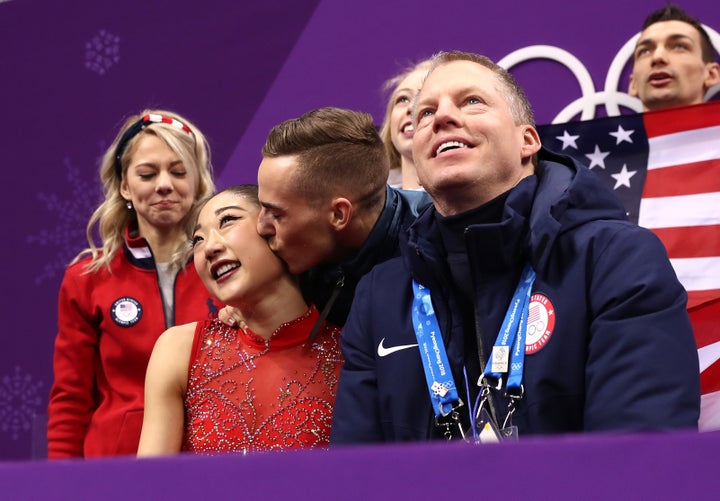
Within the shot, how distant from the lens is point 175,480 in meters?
0.93

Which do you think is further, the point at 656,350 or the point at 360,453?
the point at 656,350

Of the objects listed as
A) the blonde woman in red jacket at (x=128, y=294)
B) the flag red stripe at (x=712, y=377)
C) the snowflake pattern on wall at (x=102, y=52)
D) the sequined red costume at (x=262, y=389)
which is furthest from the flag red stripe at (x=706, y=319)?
the snowflake pattern on wall at (x=102, y=52)

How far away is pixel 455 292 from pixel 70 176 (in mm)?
3549

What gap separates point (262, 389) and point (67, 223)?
3.06 metres

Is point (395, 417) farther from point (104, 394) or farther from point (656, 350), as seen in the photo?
point (104, 394)

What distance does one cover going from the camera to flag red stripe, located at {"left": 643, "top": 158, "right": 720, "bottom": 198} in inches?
133

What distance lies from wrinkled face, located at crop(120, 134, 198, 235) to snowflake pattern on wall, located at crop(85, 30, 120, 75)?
178 cm

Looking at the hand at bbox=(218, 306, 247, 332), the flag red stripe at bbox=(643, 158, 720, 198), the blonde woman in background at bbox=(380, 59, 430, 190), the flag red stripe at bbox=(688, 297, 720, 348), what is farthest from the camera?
the blonde woman in background at bbox=(380, 59, 430, 190)

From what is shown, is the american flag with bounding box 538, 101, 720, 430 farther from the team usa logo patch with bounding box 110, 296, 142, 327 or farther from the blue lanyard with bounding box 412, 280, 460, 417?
the team usa logo patch with bounding box 110, 296, 142, 327

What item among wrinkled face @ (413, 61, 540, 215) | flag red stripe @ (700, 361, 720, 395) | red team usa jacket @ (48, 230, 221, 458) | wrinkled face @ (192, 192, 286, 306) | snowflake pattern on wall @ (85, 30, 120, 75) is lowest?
red team usa jacket @ (48, 230, 221, 458)

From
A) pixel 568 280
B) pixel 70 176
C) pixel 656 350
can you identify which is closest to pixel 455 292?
pixel 568 280

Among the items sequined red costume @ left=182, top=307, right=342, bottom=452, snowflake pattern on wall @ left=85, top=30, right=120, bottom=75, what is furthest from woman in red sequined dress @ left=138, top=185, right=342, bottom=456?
snowflake pattern on wall @ left=85, top=30, right=120, bottom=75

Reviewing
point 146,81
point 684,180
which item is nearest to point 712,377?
point 684,180

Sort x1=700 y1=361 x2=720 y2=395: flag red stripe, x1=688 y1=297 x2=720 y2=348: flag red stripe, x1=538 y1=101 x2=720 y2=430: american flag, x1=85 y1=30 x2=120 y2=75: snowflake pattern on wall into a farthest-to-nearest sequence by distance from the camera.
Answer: x1=85 y1=30 x2=120 y2=75: snowflake pattern on wall < x1=538 y1=101 x2=720 y2=430: american flag < x1=688 y1=297 x2=720 y2=348: flag red stripe < x1=700 y1=361 x2=720 y2=395: flag red stripe
